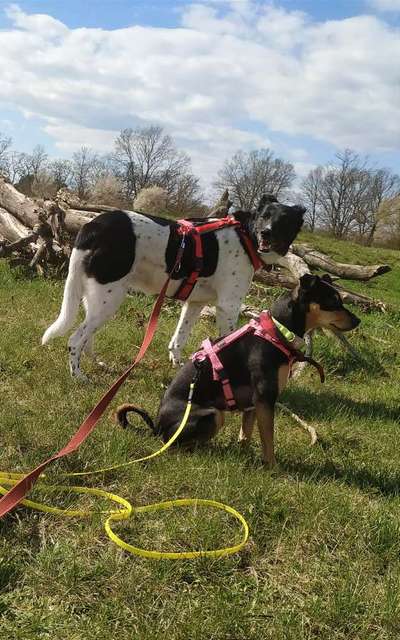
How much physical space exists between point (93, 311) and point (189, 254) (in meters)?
1.18

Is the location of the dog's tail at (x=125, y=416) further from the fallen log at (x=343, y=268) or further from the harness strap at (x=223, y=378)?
the fallen log at (x=343, y=268)

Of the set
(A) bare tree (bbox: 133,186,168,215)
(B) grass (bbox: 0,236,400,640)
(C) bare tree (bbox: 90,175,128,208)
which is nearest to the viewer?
(B) grass (bbox: 0,236,400,640)

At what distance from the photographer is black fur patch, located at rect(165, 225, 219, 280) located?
5953 mm

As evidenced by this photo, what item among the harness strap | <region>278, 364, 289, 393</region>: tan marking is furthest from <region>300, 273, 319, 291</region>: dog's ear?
the harness strap

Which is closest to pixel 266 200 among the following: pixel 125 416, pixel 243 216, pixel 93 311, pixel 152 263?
pixel 243 216

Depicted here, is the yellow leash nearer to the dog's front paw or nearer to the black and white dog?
the black and white dog

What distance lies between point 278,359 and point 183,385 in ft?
2.53

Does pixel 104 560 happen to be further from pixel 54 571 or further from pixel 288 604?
pixel 288 604

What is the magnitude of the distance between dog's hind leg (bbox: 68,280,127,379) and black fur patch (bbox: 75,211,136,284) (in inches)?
3.7

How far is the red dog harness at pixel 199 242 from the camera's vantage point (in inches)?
239

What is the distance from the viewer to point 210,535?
10.0ft

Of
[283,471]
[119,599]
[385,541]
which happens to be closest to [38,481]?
[119,599]

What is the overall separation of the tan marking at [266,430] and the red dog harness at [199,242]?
2.27 meters

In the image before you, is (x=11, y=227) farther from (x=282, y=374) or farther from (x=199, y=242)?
(x=282, y=374)
